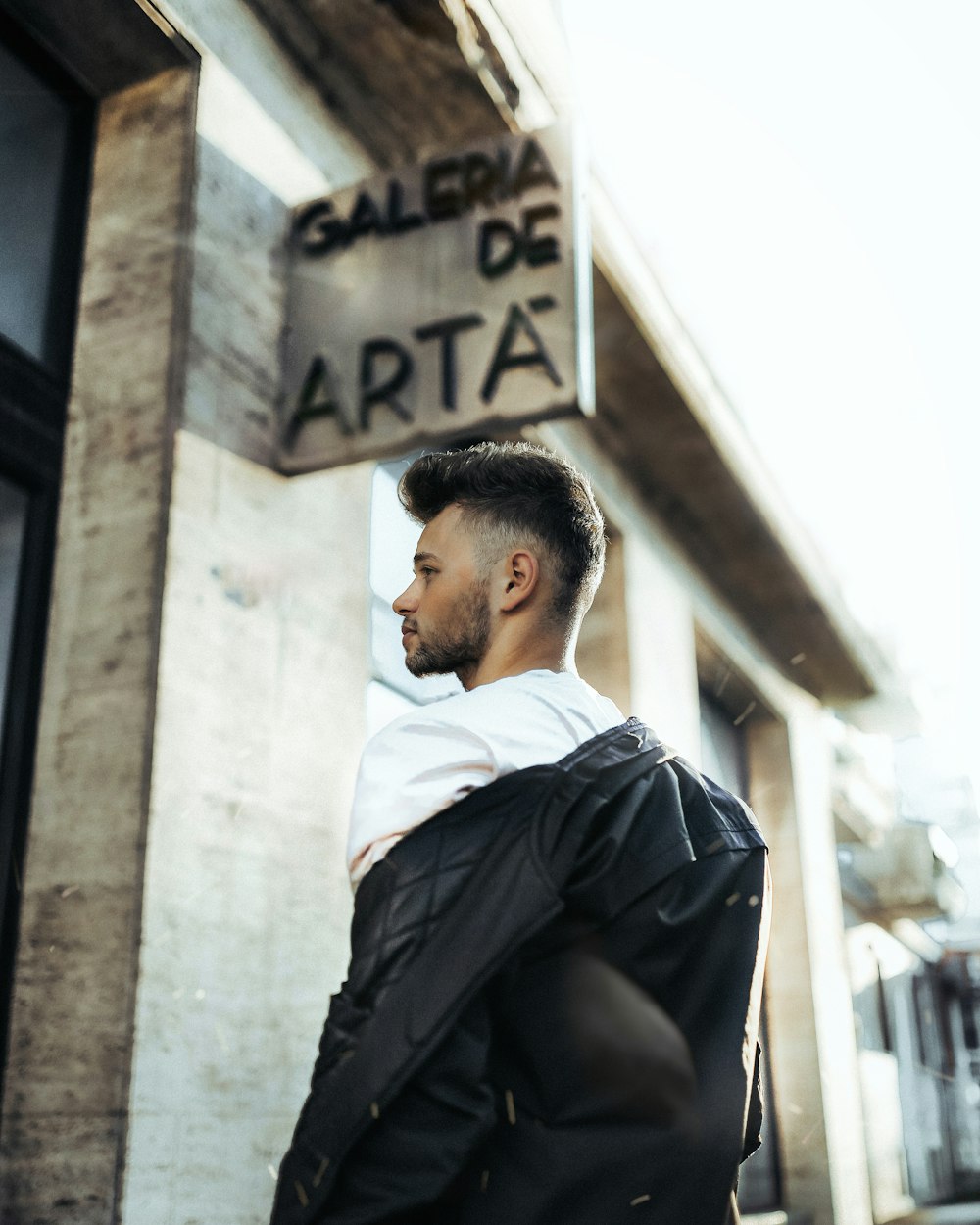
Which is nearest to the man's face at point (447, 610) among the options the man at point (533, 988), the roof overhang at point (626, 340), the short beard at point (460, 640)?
the short beard at point (460, 640)

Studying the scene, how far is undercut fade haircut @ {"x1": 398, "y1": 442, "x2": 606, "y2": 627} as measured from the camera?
5.43ft

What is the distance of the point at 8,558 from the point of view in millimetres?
3203

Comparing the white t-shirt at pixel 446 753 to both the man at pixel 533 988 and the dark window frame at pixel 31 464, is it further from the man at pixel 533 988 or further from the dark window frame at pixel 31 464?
the dark window frame at pixel 31 464

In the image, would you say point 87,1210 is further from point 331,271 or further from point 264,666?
point 331,271

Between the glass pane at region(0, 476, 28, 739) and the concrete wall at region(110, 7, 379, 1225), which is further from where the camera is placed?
the glass pane at region(0, 476, 28, 739)

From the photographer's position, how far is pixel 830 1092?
8680 mm

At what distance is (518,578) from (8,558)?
6.73 ft

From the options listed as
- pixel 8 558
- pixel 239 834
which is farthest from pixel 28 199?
pixel 239 834

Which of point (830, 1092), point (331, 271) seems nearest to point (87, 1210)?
point (331, 271)

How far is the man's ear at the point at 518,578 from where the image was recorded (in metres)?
1.62

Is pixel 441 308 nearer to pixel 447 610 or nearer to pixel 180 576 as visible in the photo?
pixel 180 576

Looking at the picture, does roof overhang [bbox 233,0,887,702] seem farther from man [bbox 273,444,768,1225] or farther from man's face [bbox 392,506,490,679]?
man [bbox 273,444,768,1225]

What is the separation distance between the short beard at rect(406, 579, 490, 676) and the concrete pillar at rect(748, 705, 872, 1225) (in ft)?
26.1

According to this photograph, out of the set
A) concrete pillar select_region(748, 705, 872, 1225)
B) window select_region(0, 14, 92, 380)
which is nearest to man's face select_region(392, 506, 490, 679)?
window select_region(0, 14, 92, 380)
